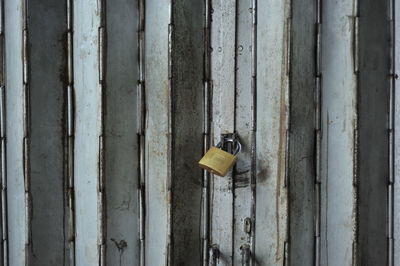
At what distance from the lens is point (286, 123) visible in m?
1.50

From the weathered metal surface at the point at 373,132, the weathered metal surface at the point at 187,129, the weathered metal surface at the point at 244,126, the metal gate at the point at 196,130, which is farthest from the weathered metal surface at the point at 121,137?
the weathered metal surface at the point at 373,132

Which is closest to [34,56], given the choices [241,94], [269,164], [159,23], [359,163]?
[159,23]

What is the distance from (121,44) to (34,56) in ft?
1.25

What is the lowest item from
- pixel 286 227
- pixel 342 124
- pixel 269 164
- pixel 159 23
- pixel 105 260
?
pixel 105 260

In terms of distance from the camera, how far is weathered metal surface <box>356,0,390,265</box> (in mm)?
1511

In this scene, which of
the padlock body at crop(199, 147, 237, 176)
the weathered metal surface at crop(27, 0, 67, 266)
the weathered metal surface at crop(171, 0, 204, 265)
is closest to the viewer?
the padlock body at crop(199, 147, 237, 176)

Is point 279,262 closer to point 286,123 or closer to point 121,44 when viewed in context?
point 286,123

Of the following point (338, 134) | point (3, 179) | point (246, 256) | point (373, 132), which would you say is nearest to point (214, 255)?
point (246, 256)

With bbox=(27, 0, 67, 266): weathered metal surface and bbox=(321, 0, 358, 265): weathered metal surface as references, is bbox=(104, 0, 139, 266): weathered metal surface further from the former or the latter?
bbox=(321, 0, 358, 265): weathered metal surface

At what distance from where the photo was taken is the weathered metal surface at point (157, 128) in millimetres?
1595

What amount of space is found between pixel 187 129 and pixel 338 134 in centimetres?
57

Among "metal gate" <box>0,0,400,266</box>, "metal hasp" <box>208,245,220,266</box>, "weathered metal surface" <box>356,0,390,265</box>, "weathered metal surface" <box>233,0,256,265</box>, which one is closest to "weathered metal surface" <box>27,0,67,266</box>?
"metal gate" <box>0,0,400,266</box>

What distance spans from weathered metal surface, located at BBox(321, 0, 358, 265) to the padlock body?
14.2 inches

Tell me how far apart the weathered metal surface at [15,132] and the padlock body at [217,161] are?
30.8 inches
